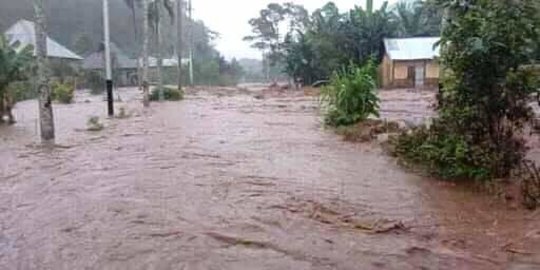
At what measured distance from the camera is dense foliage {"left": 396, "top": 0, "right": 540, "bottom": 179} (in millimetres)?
9562

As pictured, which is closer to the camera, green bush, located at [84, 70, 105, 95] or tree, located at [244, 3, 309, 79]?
green bush, located at [84, 70, 105, 95]

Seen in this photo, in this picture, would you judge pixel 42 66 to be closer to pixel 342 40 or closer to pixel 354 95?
pixel 354 95

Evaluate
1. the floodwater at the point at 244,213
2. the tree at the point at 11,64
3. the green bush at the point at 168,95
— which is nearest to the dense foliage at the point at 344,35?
the green bush at the point at 168,95

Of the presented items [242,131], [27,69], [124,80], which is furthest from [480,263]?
[124,80]

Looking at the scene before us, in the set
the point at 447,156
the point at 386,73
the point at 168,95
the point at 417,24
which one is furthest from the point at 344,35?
the point at 447,156

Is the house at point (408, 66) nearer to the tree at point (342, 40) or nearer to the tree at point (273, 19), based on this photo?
the tree at point (342, 40)

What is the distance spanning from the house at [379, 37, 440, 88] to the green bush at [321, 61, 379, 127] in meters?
26.7

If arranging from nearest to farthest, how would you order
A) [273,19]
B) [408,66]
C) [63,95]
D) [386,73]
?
1. [63,95]
2. [408,66]
3. [386,73]
4. [273,19]

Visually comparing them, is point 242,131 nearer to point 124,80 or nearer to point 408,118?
point 408,118

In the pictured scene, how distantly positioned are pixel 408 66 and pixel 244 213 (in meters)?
38.0

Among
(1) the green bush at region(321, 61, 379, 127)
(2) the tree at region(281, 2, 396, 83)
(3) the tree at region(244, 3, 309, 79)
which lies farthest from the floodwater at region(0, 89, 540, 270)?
(3) the tree at region(244, 3, 309, 79)

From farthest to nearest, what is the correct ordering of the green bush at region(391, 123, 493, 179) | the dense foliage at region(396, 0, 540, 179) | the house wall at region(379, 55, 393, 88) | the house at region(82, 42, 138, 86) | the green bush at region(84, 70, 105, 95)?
the house at region(82, 42, 138, 86) → the green bush at region(84, 70, 105, 95) → the house wall at region(379, 55, 393, 88) → the green bush at region(391, 123, 493, 179) → the dense foliage at region(396, 0, 540, 179)

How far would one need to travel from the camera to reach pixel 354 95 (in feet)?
57.7

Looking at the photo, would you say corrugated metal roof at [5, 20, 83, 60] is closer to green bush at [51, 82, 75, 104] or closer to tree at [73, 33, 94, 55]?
tree at [73, 33, 94, 55]
